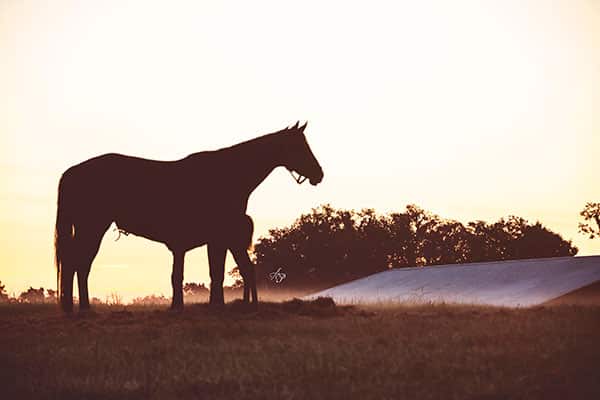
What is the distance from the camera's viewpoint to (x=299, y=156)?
583 inches

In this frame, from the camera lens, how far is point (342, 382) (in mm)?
6707

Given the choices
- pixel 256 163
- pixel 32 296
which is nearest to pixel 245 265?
pixel 256 163

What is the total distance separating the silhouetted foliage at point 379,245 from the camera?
182ft

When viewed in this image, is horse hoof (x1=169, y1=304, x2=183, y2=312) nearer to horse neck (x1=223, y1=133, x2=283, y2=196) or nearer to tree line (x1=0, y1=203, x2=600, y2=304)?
horse neck (x1=223, y1=133, x2=283, y2=196)

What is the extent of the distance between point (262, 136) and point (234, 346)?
6.83 meters

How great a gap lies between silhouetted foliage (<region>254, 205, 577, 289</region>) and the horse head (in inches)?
1517

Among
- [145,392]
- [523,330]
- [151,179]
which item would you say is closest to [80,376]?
[145,392]

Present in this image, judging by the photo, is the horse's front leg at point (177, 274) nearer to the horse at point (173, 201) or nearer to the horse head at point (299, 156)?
the horse at point (173, 201)

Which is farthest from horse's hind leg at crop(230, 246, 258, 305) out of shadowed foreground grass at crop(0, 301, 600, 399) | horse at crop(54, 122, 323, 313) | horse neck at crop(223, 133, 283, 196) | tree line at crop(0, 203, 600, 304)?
tree line at crop(0, 203, 600, 304)

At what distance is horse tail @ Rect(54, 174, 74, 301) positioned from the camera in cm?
1488

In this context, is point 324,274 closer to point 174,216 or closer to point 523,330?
point 174,216

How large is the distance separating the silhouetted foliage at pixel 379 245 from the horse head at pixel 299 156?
38.5 meters

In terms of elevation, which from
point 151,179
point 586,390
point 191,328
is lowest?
point 586,390

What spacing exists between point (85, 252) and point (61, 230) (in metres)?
0.85
